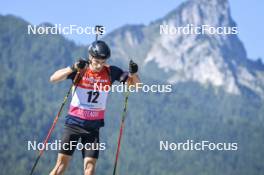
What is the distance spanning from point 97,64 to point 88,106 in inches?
28.5

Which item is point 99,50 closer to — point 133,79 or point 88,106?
point 133,79

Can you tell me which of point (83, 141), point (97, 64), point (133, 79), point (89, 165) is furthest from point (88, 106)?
point (89, 165)

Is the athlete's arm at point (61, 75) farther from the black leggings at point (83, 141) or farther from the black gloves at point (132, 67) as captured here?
the black gloves at point (132, 67)

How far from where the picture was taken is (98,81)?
12828 millimetres

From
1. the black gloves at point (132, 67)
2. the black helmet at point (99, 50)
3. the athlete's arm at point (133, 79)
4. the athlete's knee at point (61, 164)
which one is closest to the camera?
the black helmet at point (99, 50)

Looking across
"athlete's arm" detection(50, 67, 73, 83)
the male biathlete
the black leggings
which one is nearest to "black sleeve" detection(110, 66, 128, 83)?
the male biathlete

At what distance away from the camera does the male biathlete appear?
41.0ft

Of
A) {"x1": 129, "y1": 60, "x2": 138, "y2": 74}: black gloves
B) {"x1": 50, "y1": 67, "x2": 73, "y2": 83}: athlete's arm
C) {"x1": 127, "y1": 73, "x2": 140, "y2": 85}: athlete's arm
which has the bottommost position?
{"x1": 50, "y1": 67, "x2": 73, "y2": 83}: athlete's arm

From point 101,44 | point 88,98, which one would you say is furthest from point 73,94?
point 101,44

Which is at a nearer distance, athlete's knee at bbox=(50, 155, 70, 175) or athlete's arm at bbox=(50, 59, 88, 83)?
athlete's arm at bbox=(50, 59, 88, 83)

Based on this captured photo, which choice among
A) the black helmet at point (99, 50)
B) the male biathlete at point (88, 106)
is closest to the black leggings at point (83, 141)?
the male biathlete at point (88, 106)

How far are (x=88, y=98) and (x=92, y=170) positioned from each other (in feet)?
3.98

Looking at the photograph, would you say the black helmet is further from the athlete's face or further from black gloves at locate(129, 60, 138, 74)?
black gloves at locate(129, 60, 138, 74)

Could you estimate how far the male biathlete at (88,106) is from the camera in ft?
41.0
